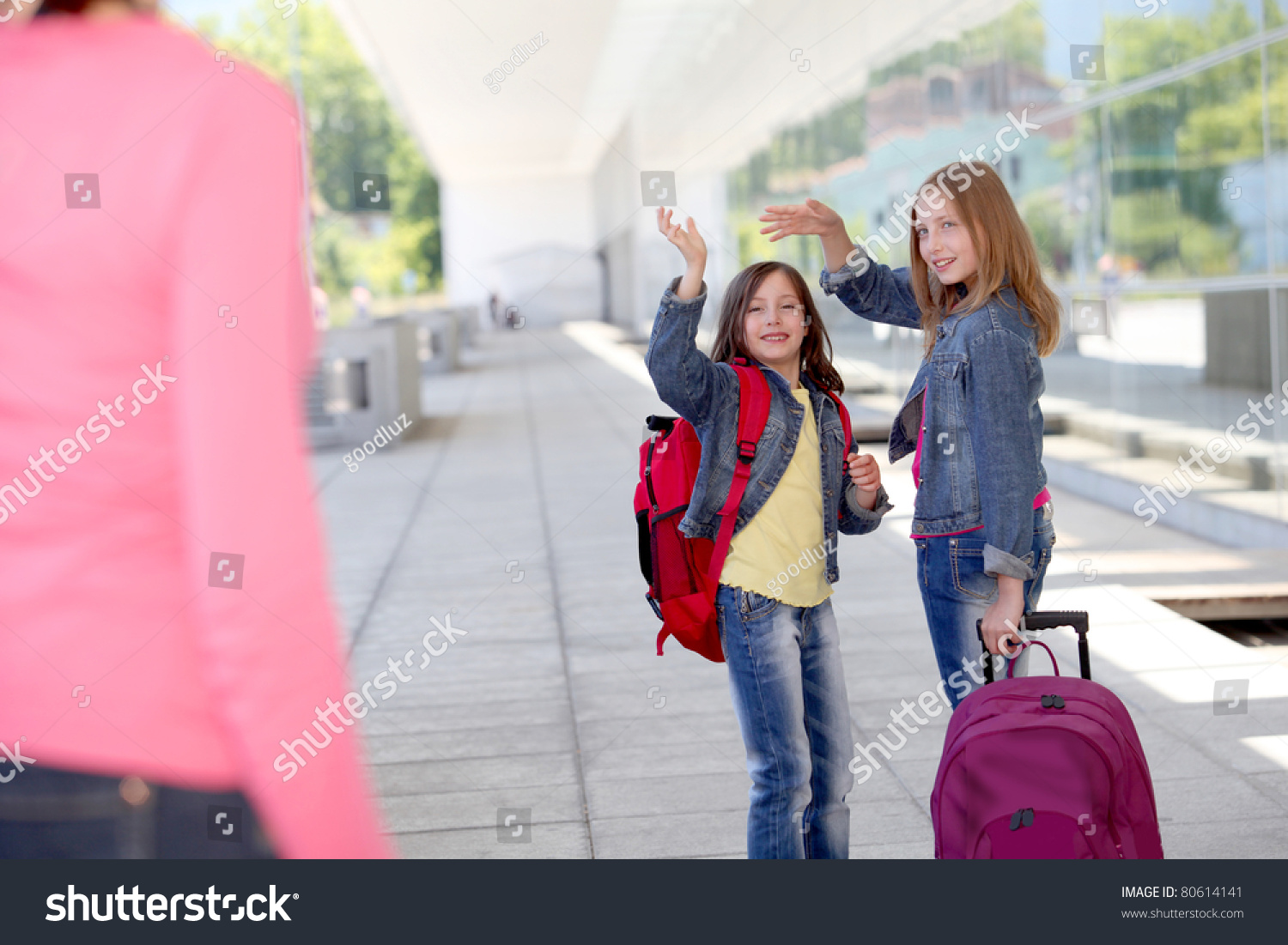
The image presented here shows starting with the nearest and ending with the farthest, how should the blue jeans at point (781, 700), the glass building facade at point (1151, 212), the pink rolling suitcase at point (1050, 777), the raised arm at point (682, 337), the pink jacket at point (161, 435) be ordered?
the pink jacket at point (161, 435)
the pink rolling suitcase at point (1050, 777)
the raised arm at point (682, 337)
the blue jeans at point (781, 700)
the glass building facade at point (1151, 212)

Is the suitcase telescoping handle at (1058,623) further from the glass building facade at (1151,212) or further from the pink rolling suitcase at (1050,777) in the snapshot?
the glass building facade at (1151,212)

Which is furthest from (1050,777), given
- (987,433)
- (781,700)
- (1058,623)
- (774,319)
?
(774,319)

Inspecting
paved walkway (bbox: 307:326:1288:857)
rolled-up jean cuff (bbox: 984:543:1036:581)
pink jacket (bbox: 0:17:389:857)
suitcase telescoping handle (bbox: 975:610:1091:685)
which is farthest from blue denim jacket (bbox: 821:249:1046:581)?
pink jacket (bbox: 0:17:389:857)

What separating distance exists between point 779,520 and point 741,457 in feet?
0.58

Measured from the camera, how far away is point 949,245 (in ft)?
9.55

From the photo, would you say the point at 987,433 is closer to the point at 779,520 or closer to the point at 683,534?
the point at 779,520

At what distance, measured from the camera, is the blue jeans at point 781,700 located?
283 cm

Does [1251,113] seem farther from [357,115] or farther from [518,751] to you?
[357,115]

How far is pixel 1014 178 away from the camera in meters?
11.5

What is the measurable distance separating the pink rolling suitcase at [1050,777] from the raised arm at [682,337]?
0.86 metres

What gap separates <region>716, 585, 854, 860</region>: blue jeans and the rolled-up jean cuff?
0.38 m

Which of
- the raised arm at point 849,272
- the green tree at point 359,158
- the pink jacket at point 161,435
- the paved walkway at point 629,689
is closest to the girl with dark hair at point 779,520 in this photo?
the raised arm at point 849,272

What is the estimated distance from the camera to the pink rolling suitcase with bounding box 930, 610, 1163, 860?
258cm

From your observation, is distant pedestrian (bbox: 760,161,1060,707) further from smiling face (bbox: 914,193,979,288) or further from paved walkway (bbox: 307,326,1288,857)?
paved walkway (bbox: 307,326,1288,857)
